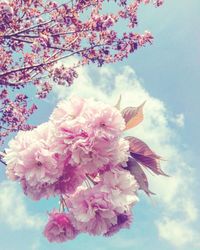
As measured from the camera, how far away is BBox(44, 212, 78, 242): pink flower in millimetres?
2303

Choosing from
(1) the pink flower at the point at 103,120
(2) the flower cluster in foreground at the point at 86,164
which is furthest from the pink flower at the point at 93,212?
(1) the pink flower at the point at 103,120

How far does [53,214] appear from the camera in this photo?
2.37 m

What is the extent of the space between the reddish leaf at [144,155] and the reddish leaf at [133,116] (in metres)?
0.09

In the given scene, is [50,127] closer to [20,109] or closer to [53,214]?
[53,214]

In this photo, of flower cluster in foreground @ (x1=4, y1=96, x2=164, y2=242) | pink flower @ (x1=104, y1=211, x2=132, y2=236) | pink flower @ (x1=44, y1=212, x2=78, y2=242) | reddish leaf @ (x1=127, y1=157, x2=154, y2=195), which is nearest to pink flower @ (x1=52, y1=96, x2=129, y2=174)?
flower cluster in foreground @ (x1=4, y1=96, x2=164, y2=242)

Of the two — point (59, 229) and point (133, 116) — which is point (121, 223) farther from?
point (133, 116)

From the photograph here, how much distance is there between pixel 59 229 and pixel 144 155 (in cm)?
59

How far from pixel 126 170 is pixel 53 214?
1.65 feet

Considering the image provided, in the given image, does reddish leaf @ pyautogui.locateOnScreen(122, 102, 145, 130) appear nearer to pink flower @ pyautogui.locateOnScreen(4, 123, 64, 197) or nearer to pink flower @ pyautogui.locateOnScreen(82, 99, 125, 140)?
pink flower @ pyautogui.locateOnScreen(82, 99, 125, 140)

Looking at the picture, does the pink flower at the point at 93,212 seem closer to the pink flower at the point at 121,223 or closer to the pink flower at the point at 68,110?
the pink flower at the point at 121,223

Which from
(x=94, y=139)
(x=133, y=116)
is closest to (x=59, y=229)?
(x=94, y=139)

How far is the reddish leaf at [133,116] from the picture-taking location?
2.34 metres

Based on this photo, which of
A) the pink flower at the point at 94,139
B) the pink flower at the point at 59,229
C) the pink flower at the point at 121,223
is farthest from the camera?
the pink flower at the point at 59,229

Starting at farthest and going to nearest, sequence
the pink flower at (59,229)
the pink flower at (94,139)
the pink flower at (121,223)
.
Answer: the pink flower at (59,229), the pink flower at (121,223), the pink flower at (94,139)
